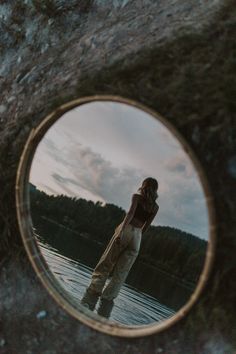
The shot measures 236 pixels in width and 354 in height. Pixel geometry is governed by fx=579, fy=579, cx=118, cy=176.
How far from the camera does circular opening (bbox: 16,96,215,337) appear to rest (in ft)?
11.1

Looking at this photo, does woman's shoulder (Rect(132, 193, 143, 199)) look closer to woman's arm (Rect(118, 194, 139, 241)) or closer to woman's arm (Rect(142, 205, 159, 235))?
woman's arm (Rect(118, 194, 139, 241))

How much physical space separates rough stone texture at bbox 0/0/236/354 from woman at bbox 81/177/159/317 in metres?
0.85

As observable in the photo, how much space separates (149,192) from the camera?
4352 millimetres

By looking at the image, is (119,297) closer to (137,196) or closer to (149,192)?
(137,196)

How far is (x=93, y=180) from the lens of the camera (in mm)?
4223

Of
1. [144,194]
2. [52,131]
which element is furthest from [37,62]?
[144,194]

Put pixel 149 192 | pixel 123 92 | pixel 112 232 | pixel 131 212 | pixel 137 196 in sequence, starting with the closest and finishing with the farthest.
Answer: pixel 123 92, pixel 149 192, pixel 137 196, pixel 131 212, pixel 112 232

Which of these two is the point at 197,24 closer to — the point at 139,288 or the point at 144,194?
the point at 144,194

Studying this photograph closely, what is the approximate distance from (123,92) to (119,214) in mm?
1417

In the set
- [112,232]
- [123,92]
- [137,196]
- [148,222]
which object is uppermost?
[123,92]

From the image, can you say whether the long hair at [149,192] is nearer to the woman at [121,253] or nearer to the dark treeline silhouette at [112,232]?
the woman at [121,253]

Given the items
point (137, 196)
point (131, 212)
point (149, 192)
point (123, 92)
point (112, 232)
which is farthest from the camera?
point (112, 232)

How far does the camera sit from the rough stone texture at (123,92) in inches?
125

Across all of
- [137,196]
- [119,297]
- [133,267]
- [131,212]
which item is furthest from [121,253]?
[137,196]
